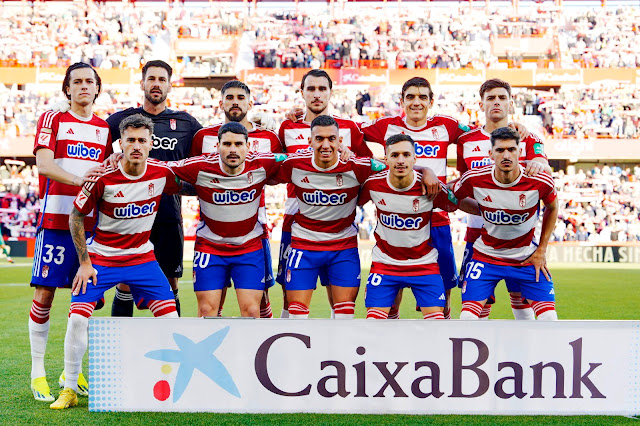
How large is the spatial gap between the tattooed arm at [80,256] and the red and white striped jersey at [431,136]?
2.59m

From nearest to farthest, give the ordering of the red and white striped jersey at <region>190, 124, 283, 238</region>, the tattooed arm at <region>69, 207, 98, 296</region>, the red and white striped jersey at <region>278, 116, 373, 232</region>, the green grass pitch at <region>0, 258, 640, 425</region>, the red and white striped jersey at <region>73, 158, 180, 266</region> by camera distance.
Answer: the green grass pitch at <region>0, 258, 640, 425</region> < the tattooed arm at <region>69, 207, 98, 296</region> < the red and white striped jersey at <region>73, 158, 180, 266</region> < the red and white striped jersey at <region>190, 124, 283, 238</region> < the red and white striped jersey at <region>278, 116, 373, 232</region>

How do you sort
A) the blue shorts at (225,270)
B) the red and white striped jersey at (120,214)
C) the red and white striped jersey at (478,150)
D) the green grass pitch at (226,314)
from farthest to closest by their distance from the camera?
the red and white striped jersey at (478,150), the blue shorts at (225,270), the red and white striped jersey at (120,214), the green grass pitch at (226,314)

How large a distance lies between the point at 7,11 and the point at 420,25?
18793mm

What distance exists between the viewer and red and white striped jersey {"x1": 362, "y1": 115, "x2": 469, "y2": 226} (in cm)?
604

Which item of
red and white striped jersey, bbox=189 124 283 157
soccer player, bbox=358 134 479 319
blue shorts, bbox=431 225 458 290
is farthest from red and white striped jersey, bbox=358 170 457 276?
red and white striped jersey, bbox=189 124 283 157

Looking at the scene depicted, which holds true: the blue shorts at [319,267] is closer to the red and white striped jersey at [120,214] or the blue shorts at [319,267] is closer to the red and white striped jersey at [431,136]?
the red and white striped jersey at [431,136]

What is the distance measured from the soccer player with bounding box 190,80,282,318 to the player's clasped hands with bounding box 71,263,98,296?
118cm

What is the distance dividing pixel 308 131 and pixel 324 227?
0.98 metres

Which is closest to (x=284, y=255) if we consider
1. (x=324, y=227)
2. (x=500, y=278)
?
(x=324, y=227)

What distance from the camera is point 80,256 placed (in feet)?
16.0

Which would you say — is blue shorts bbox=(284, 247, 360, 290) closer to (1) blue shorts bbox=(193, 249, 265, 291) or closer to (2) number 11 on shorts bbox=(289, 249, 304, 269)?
(2) number 11 on shorts bbox=(289, 249, 304, 269)

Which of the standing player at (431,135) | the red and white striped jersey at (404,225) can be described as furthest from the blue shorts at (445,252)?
the red and white striped jersey at (404,225)

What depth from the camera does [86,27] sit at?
31781mm

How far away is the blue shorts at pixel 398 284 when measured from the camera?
17.9 ft
